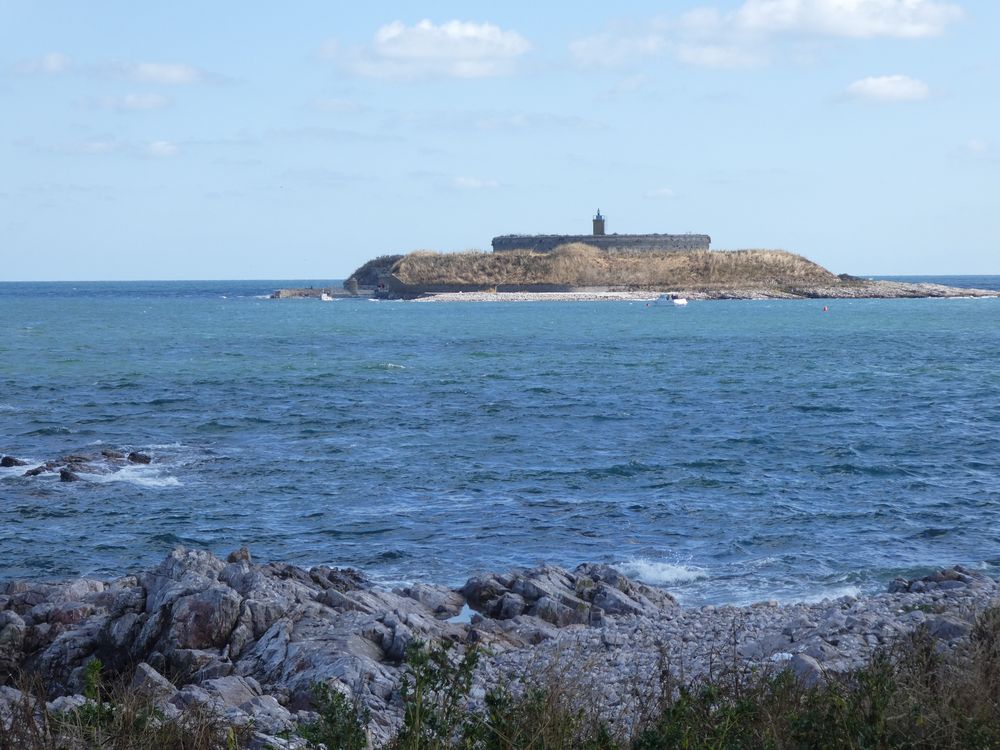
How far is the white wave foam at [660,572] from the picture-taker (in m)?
12.6

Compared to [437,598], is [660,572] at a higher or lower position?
lower

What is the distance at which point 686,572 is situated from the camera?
42.3 ft

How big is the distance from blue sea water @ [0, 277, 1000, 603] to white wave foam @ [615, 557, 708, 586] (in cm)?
4

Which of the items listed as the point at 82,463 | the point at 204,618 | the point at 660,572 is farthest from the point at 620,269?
the point at 204,618

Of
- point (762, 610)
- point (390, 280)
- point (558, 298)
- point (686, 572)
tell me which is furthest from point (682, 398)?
point (390, 280)

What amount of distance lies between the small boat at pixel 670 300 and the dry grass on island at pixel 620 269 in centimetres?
680

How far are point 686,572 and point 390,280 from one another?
330 feet

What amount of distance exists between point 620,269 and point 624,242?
17.9ft

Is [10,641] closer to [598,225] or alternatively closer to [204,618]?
[204,618]

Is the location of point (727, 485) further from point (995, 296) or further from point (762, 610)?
point (995, 296)

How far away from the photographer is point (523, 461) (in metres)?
20.1

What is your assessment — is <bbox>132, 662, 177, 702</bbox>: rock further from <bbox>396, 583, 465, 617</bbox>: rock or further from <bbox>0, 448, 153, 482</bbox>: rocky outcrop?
<bbox>0, 448, 153, 482</bbox>: rocky outcrop

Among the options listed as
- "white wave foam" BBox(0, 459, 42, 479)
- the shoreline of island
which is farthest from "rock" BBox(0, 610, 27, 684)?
the shoreline of island

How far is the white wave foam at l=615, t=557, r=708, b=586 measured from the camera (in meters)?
12.6
